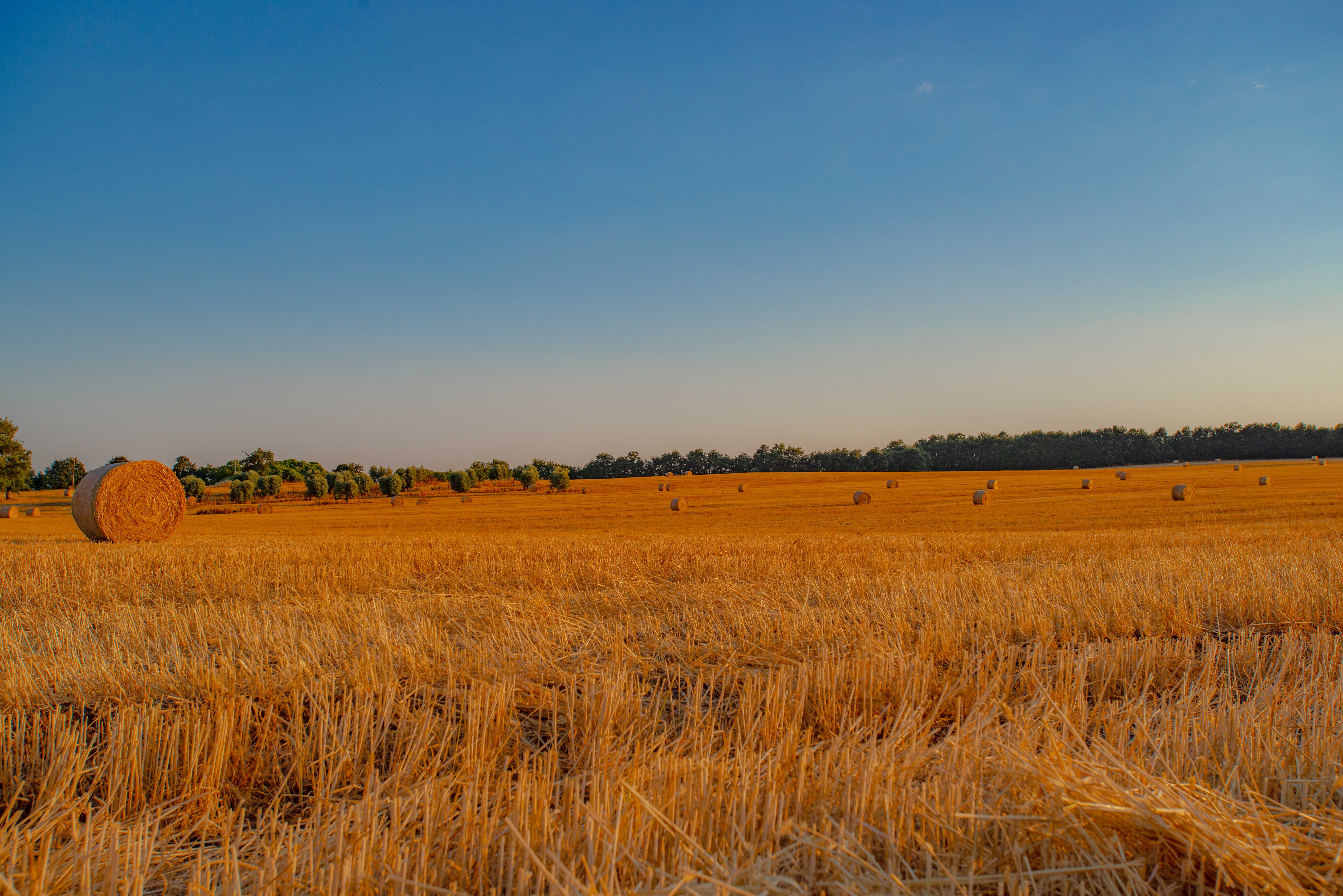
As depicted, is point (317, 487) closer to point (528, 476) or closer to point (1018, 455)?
point (528, 476)

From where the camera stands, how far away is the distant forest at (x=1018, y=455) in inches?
4013

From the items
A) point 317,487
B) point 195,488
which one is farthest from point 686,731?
point 195,488

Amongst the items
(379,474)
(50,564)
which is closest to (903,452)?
(379,474)

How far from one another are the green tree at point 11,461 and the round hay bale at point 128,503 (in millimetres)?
62952

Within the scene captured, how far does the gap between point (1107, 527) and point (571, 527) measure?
20115 mm

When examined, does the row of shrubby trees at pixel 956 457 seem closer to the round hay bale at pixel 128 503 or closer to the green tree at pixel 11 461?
the green tree at pixel 11 461

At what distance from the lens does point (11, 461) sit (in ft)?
233

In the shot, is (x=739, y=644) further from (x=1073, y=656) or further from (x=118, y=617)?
(x=118, y=617)

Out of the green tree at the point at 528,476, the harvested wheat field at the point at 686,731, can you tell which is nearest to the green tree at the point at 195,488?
the green tree at the point at 528,476

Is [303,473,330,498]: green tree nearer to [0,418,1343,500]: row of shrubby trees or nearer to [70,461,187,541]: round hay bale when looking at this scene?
[0,418,1343,500]: row of shrubby trees

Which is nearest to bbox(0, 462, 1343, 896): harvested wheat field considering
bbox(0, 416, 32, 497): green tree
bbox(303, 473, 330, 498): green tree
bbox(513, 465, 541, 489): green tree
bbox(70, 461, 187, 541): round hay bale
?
bbox(70, 461, 187, 541): round hay bale

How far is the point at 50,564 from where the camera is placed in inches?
460

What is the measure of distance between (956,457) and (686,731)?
11530 cm

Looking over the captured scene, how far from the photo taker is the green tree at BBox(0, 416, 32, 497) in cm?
6912
